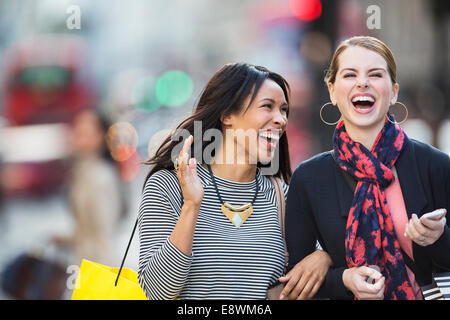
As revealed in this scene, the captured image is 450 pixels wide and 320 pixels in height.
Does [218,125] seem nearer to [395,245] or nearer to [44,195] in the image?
[395,245]

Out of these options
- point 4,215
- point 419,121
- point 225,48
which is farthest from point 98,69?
point 419,121

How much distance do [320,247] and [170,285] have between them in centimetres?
66

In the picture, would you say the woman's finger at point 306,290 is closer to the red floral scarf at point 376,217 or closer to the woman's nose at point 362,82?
the red floral scarf at point 376,217

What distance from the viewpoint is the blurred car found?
789 centimetres

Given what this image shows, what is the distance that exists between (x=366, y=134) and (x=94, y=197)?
3617 millimetres

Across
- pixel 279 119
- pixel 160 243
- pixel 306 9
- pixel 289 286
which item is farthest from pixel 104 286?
pixel 306 9

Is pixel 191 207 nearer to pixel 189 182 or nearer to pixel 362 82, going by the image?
pixel 189 182

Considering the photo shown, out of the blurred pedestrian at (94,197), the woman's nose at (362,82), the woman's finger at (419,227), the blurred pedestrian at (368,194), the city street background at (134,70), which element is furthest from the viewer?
the city street background at (134,70)

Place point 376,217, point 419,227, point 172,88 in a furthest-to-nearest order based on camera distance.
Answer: point 172,88, point 376,217, point 419,227

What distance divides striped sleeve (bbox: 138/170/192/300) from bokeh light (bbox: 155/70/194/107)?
7.19 metres

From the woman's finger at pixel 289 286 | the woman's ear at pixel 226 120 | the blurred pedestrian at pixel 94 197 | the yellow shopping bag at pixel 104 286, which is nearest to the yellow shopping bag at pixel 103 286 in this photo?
the yellow shopping bag at pixel 104 286

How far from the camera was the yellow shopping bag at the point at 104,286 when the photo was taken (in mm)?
2418

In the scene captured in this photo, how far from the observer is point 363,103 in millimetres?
2367

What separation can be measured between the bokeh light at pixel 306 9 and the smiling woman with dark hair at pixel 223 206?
17.9ft
